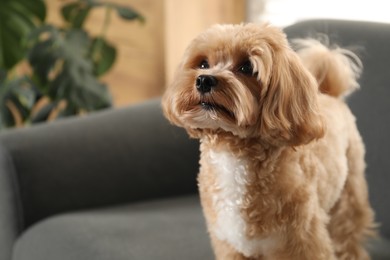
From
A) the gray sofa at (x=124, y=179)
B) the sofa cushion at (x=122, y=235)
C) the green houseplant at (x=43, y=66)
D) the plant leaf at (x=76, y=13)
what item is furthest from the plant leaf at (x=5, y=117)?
the sofa cushion at (x=122, y=235)

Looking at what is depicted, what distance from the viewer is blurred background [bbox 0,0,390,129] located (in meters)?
2.17

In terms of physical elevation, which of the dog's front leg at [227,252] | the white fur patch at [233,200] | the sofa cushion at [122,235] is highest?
the white fur patch at [233,200]

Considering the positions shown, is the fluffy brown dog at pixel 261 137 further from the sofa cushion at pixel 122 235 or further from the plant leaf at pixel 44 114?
the plant leaf at pixel 44 114

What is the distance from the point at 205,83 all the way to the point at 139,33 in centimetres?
196

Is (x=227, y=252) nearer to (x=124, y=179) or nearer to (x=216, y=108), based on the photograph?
(x=216, y=108)

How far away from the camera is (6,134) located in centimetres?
164

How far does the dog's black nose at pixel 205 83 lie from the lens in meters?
0.99

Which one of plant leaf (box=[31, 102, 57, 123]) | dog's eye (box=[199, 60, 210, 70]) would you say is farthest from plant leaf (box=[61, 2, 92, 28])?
dog's eye (box=[199, 60, 210, 70])

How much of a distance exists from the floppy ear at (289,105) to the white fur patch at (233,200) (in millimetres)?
101

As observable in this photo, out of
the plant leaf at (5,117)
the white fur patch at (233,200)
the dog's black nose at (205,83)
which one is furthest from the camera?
the plant leaf at (5,117)

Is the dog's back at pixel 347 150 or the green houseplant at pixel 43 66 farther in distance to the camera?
the green houseplant at pixel 43 66

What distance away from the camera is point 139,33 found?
→ 9.51 ft

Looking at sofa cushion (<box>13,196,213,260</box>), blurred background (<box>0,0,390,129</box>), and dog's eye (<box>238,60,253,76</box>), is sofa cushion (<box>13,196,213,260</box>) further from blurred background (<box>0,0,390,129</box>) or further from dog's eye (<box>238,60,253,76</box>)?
blurred background (<box>0,0,390,129</box>)

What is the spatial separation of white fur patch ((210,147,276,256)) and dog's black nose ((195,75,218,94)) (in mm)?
148
